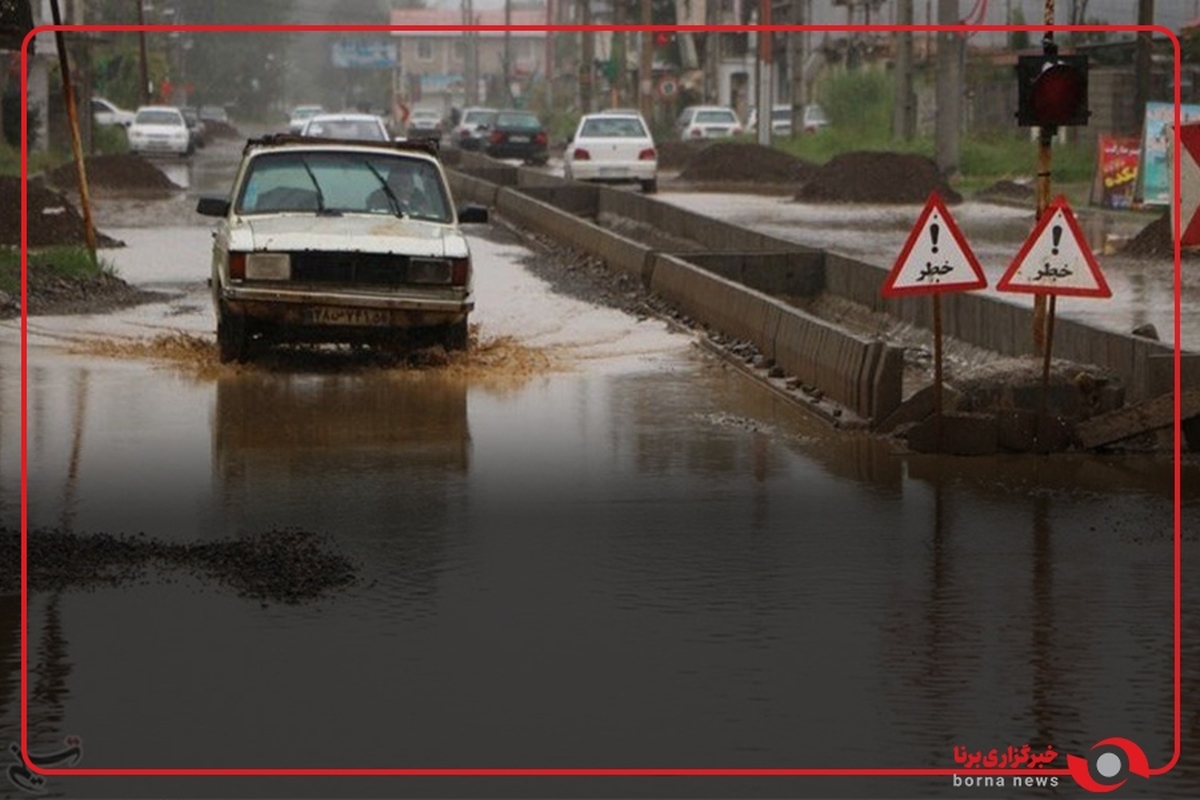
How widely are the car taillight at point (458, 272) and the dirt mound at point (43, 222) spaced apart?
52.5 ft

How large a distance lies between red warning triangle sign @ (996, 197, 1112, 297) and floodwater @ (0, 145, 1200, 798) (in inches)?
40.2

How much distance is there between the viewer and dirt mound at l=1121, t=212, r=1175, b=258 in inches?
1401

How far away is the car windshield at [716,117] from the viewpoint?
90.5m

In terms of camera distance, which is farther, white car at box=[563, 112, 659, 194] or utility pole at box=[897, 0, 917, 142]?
utility pole at box=[897, 0, 917, 142]

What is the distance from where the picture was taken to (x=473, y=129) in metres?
90.4

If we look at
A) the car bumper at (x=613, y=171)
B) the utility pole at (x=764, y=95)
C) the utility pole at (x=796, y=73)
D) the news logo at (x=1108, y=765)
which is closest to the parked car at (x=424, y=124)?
the utility pole at (x=796, y=73)

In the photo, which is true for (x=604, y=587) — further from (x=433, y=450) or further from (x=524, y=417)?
(x=524, y=417)

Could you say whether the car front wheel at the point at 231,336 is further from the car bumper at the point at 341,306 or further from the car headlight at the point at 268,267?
the car headlight at the point at 268,267

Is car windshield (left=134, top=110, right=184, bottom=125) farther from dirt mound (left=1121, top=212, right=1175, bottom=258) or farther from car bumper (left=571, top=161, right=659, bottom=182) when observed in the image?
dirt mound (left=1121, top=212, right=1175, bottom=258)

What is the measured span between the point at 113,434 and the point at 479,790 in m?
9.38

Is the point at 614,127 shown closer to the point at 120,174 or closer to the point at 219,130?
the point at 120,174

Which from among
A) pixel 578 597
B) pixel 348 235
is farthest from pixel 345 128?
pixel 578 597

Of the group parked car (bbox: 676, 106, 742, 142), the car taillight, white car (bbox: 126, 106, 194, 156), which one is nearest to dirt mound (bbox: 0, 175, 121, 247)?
the car taillight

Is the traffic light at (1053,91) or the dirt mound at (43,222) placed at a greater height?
the traffic light at (1053,91)
